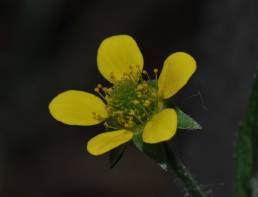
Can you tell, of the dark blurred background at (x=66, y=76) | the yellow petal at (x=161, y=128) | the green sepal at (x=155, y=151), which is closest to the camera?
the yellow petal at (x=161, y=128)

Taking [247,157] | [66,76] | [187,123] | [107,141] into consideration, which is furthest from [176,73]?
[66,76]

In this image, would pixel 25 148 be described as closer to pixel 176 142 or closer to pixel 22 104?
pixel 22 104

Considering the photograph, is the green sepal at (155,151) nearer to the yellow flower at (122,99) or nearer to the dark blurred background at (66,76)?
the yellow flower at (122,99)

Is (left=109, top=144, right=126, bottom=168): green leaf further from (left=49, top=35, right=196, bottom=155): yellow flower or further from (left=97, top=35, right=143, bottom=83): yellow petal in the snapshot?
(left=97, top=35, right=143, bottom=83): yellow petal

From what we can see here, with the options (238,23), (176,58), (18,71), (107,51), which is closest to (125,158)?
(18,71)

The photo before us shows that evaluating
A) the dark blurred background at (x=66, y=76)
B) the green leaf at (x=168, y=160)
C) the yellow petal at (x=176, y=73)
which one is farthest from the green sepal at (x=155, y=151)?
the dark blurred background at (x=66, y=76)
